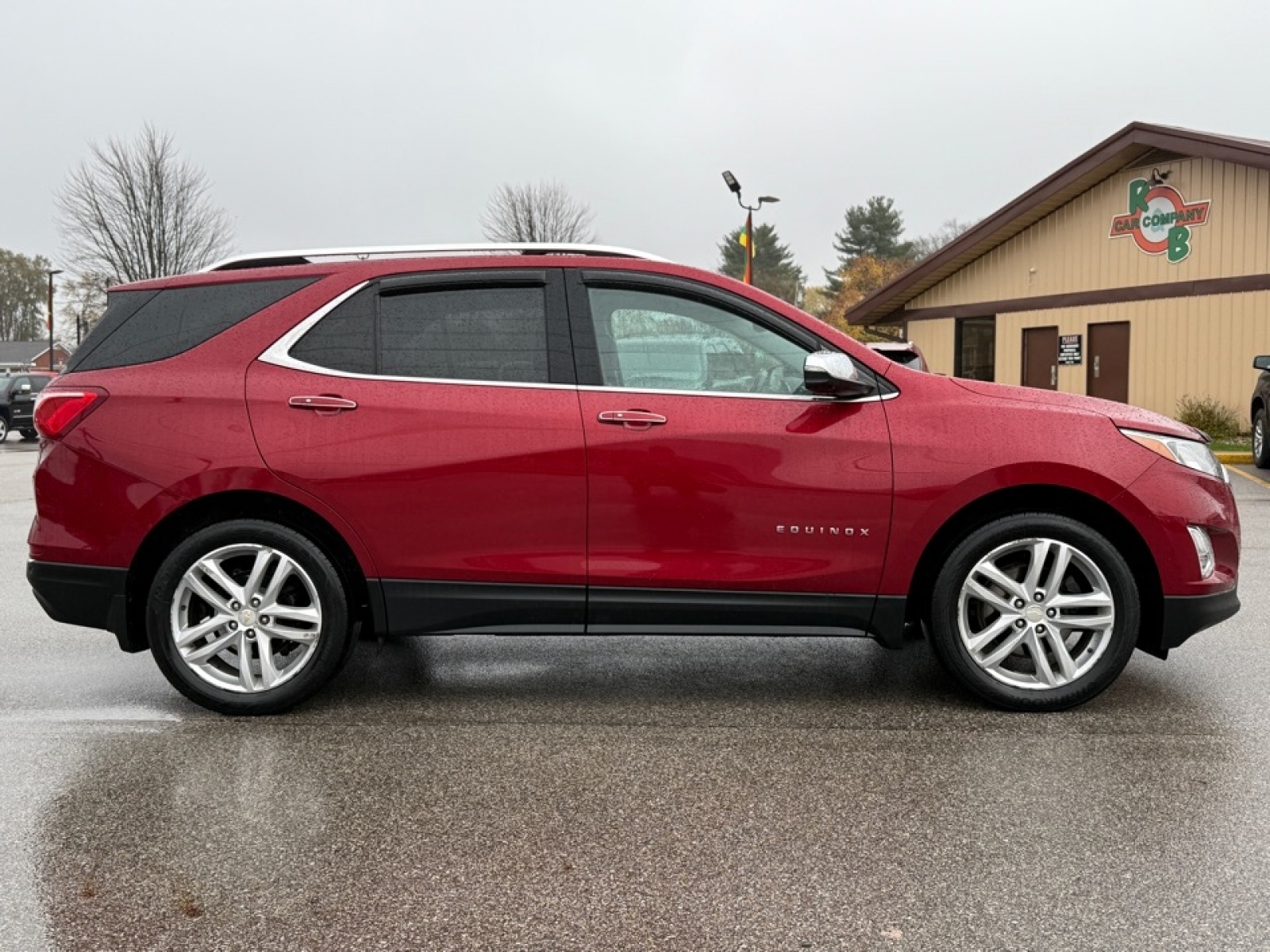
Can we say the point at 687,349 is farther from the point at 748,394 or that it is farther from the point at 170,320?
the point at 170,320

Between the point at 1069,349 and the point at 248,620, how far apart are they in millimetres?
21915

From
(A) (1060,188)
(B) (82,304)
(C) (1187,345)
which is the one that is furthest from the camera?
(B) (82,304)

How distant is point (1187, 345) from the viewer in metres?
20.9

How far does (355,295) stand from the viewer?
14.6 feet

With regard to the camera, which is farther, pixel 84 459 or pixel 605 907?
pixel 84 459

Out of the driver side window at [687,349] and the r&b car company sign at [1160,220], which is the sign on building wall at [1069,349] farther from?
the driver side window at [687,349]

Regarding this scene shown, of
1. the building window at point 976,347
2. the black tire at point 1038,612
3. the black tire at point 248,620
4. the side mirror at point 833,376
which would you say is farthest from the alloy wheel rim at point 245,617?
the building window at point 976,347

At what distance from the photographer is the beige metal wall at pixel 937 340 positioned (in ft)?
88.0

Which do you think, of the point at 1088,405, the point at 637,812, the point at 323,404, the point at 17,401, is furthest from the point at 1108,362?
the point at 17,401

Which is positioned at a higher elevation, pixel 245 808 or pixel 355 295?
pixel 355 295

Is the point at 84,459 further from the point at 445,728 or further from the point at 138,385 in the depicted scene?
the point at 445,728

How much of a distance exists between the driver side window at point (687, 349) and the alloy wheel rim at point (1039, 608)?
1028mm

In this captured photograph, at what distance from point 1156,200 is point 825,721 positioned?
20198mm

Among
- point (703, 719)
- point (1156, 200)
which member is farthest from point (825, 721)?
point (1156, 200)
